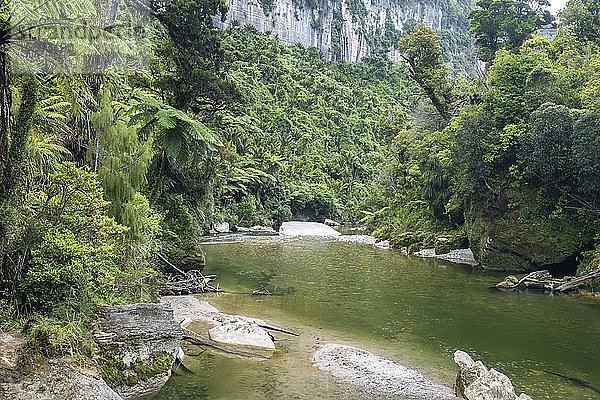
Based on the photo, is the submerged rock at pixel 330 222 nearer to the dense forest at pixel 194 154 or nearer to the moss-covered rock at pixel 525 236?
the dense forest at pixel 194 154

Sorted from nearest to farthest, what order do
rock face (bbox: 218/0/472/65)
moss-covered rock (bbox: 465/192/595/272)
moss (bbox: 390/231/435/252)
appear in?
moss-covered rock (bbox: 465/192/595/272) < moss (bbox: 390/231/435/252) < rock face (bbox: 218/0/472/65)

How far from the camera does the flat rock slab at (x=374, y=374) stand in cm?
966

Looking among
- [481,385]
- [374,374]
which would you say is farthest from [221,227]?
[481,385]

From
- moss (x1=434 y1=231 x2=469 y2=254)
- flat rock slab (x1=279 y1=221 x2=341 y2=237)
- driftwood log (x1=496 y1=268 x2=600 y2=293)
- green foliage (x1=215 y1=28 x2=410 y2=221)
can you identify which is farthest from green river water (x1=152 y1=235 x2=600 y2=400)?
green foliage (x1=215 y1=28 x2=410 y2=221)

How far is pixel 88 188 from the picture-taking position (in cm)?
918

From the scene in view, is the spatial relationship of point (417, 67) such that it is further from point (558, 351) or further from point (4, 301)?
point (4, 301)

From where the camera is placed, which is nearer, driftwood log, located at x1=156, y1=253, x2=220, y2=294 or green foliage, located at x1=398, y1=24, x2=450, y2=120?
driftwood log, located at x1=156, y1=253, x2=220, y2=294

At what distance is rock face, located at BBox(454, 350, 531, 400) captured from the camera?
9016 mm

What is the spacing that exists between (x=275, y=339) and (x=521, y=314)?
814cm

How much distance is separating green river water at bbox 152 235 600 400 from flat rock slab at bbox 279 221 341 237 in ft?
71.8

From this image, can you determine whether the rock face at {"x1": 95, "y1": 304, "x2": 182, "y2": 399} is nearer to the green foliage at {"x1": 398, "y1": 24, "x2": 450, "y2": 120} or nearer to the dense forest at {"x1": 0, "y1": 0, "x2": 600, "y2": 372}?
the dense forest at {"x1": 0, "y1": 0, "x2": 600, "y2": 372}

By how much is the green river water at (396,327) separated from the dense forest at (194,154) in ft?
8.13

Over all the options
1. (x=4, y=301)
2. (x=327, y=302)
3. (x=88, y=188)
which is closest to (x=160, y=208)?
(x=327, y=302)

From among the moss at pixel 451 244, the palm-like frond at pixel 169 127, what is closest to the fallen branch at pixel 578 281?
the moss at pixel 451 244
